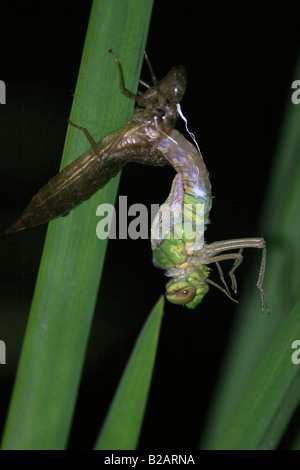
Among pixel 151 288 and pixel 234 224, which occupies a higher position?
pixel 234 224

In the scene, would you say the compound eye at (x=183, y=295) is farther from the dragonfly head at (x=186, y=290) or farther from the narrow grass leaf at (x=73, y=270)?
the narrow grass leaf at (x=73, y=270)

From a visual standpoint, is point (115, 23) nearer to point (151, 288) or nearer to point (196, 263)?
point (196, 263)

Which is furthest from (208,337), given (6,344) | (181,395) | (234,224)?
(6,344)
